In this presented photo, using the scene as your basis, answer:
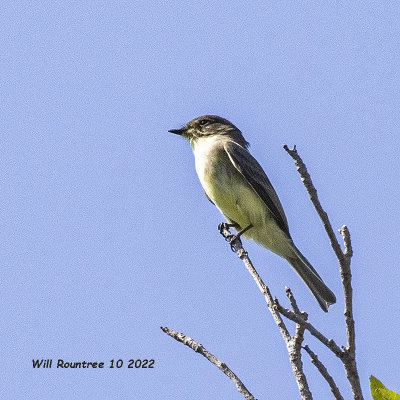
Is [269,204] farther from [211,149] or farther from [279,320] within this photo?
[279,320]

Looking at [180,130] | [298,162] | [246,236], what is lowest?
[298,162]

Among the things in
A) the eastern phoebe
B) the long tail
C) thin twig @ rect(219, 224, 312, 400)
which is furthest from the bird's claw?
thin twig @ rect(219, 224, 312, 400)

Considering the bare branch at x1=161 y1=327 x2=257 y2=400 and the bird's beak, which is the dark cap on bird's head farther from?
the bare branch at x1=161 y1=327 x2=257 y2=400

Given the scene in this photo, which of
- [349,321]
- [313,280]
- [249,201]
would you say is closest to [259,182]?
[249,201]

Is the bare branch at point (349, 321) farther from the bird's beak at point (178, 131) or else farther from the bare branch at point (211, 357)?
the bird's beak at point (178, 131)

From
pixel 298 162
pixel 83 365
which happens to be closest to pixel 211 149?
pixel 83 365

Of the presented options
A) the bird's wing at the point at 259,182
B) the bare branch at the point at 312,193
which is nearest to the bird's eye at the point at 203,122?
the bird's wing at the point at 259,182

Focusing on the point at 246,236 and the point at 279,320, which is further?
the point at 246,236
